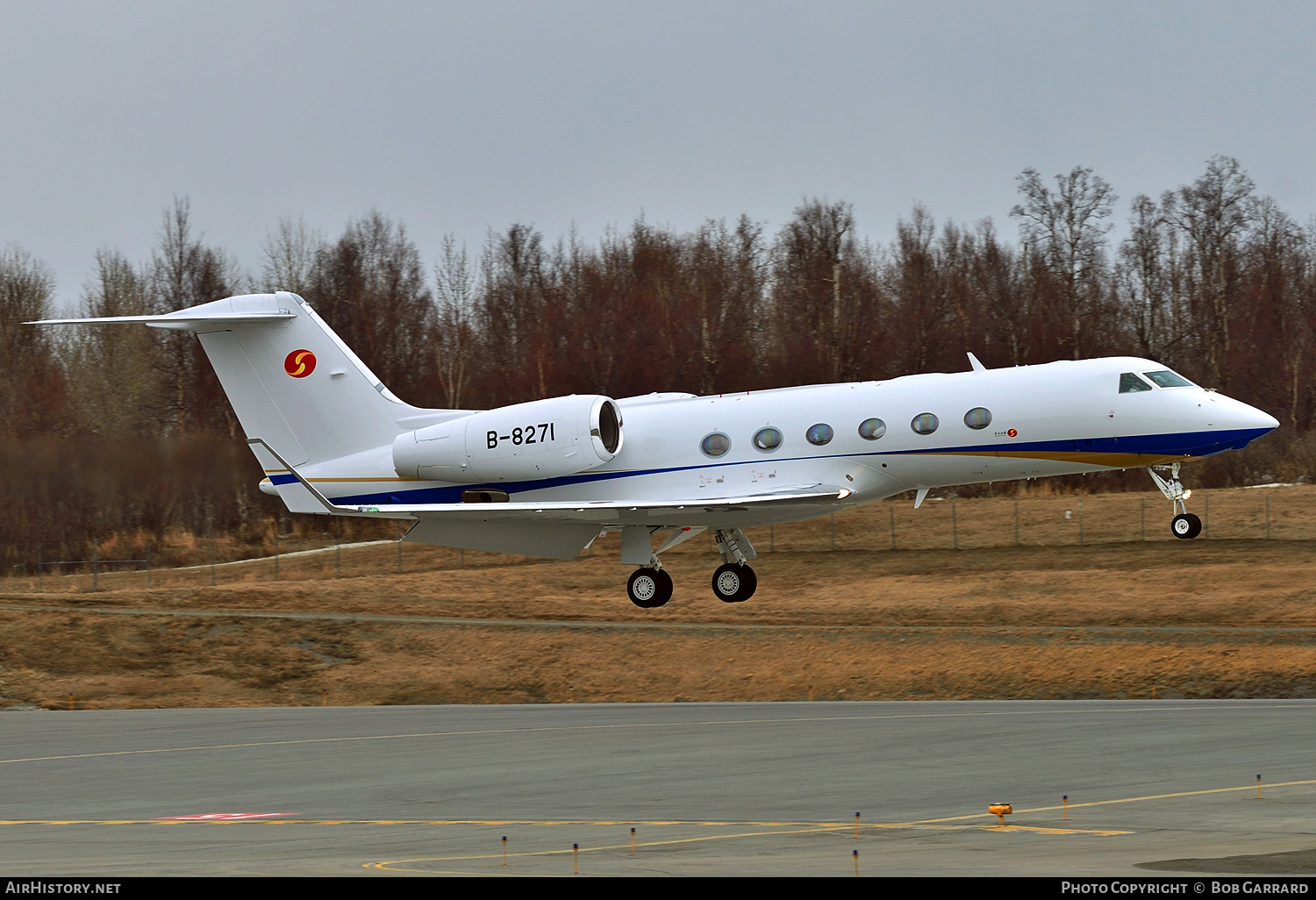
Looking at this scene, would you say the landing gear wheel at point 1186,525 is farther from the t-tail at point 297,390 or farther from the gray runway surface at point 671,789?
the t-tail at point 297,390

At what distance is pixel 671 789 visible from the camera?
1033 inches

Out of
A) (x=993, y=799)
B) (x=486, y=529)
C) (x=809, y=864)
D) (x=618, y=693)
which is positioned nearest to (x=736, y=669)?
(x=618, y=693)

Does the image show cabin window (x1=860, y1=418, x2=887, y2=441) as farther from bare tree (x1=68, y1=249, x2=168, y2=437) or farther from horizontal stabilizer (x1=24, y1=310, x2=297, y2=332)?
bare tree (x1=68, y1=249, x2=168, y2=437)

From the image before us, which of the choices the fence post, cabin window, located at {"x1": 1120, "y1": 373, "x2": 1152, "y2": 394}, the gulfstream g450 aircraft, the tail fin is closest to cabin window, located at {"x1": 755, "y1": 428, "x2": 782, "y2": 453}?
the gulfstream g450 aircraft

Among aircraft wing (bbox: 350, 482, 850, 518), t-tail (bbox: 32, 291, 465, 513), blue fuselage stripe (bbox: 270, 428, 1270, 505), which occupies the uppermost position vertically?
t-tail (bbox: 32, 291, 465, 513)

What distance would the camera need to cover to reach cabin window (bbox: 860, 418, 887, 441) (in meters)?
28.8

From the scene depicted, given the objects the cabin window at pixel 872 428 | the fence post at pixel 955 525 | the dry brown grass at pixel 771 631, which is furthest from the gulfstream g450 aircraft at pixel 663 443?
the fence post at pixel 955 525

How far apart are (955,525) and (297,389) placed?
32.1 metres

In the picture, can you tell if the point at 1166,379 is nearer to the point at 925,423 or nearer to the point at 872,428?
the point at 925,423

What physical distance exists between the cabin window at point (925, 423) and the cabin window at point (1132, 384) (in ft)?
10.8

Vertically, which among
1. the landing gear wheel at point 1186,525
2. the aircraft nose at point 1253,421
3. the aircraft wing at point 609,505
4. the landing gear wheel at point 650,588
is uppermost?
the aircraft nose at point 1253,421

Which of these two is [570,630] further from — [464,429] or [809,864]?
[809,864]

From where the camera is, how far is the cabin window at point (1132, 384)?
1114 inches

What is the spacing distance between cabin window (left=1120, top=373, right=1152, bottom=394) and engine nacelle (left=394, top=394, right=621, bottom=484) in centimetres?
925
